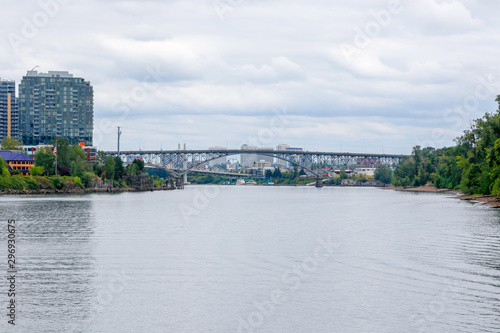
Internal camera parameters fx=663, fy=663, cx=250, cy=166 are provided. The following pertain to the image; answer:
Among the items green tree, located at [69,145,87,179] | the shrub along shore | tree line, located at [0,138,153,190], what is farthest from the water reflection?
green tree, located at [69,145,87,179]

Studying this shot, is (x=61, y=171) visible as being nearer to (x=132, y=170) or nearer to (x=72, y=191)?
(x=72, y=191)

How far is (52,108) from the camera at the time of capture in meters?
182

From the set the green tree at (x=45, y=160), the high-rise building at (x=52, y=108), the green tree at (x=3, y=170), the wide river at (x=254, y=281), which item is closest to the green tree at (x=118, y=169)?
the green tree at (x=45, y=160)

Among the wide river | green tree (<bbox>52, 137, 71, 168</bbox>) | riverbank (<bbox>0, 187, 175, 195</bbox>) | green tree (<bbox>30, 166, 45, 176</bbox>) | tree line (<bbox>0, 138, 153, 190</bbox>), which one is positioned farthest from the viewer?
green tree (<bbox>52, 137, 71, 168</bbox>)

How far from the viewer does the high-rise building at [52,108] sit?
180 metres

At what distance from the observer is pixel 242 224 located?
4562cm

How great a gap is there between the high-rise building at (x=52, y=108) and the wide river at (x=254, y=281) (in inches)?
5821

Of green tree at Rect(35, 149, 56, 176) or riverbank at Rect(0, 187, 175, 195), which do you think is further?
green tree at Rect(35, 149, 56, 176)

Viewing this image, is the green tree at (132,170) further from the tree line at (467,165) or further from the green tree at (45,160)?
the tree line at (467,165)

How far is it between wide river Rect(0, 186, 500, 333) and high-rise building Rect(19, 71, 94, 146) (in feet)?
485

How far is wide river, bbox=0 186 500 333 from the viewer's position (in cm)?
1678

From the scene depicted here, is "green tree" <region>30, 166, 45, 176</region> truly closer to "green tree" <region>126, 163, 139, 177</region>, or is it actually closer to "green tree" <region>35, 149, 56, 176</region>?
"green tree" <region>35, 149, 56, 176</region>

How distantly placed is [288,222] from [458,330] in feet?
104

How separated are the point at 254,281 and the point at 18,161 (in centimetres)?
9996
